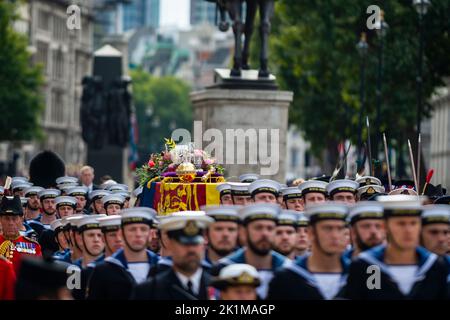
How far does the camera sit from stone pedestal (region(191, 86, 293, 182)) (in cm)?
3156

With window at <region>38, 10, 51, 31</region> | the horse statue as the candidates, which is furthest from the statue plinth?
window at <region>38, 10, 51, 31</region>

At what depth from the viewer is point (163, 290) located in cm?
1390

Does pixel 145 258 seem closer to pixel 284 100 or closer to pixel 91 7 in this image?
pixel 284 100

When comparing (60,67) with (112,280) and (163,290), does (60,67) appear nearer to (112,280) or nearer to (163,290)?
(112,280)

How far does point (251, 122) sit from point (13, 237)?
1308cm

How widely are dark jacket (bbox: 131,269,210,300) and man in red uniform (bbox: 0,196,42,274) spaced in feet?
17.3

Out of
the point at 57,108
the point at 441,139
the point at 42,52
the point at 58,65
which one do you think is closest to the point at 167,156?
the point at 441,139

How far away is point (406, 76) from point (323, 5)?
8.61 meters

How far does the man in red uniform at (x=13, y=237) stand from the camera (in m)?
19.3

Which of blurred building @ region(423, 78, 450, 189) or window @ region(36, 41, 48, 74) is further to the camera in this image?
window @ region(36, 41, 48, 74)

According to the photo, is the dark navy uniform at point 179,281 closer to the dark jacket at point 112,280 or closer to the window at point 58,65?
the dark jacket at point 112,280

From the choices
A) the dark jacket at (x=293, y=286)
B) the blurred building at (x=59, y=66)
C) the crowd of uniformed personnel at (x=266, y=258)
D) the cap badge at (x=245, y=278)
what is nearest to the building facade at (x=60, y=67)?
the blurred building at (x=59, y=66)

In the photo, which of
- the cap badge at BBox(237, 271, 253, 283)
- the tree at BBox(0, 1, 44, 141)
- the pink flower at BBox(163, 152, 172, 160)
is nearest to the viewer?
the cap badge at BBox(237, 271, 253, 283)

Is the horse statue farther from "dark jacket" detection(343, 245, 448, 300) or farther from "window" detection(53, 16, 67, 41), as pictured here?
"window" detection(53, 16, 67, 41)
